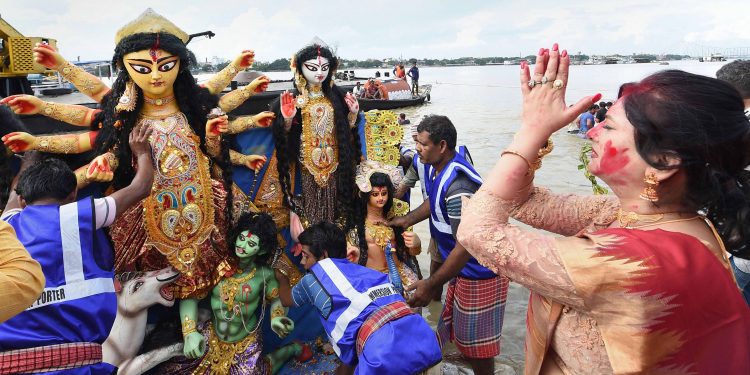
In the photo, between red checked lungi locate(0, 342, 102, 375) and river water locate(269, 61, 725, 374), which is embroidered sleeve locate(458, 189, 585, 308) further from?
red checked lungi locate(0, 342, 102, 375)

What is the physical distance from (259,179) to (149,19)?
4.10ft

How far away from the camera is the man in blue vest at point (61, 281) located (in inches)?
81.0

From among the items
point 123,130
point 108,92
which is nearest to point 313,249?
point 123,130

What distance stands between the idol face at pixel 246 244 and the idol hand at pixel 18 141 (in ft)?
4.05

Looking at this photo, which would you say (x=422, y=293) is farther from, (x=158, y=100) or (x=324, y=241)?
(x=158, y=100)

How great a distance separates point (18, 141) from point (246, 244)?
1.33m

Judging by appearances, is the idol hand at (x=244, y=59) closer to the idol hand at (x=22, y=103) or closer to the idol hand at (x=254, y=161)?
the idol hand at (x=254, y=161)

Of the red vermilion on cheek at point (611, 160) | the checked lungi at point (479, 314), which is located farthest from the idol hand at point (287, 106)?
the red vermilion on cheek at point (611, 160)

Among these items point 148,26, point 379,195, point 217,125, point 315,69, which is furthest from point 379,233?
point 148,26

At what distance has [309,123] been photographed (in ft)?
11.5

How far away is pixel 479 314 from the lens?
10.6 feet

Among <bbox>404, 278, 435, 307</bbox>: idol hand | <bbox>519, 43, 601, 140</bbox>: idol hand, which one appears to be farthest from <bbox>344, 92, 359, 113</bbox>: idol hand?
<bbox>519, 43, 601, 140</bbox>: idol hand

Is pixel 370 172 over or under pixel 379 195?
over

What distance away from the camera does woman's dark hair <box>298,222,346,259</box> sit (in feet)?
9.61
